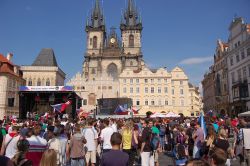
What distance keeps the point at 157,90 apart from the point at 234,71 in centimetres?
2544

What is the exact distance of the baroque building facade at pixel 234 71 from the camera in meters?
35.7

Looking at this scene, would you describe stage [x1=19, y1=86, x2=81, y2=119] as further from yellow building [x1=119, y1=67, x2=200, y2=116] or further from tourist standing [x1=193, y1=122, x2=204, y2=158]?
yellow building [x1=119, y1=67, x2=200, y2=116]

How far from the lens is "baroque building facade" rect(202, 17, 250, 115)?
3572cm

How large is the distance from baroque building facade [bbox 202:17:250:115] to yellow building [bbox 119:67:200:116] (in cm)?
1190

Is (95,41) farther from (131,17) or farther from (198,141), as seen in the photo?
(198,141)

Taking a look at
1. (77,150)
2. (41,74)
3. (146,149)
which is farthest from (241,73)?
(41,74)

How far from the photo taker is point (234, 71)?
40.2 meters

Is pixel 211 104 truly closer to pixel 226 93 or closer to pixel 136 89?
pixel 226 93

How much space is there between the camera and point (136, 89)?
2504 inches

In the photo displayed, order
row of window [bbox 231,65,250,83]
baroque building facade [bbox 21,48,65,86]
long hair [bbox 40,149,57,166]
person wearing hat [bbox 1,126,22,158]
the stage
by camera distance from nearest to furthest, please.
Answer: long hair [bbox 40,149,57,166], person wearing hat [bbox 1,126,22,158], the stage, row of window [bbox 231,65,250,83], baroque building facade [bbox 21,48,65,86]

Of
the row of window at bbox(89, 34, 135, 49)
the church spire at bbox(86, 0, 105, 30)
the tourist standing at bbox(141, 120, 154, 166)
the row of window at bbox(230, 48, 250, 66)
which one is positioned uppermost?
the church spire at bbox(86, 0, 105, 30)

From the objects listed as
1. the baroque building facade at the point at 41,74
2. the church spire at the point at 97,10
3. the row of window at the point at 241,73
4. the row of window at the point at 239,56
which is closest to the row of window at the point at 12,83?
the baroque building facade at the point at 41,74

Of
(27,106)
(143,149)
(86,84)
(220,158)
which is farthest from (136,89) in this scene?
(220,158)

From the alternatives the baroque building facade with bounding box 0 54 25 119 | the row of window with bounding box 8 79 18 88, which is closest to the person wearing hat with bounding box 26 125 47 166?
the baroque building facade with bounding box 0 54 25 119
